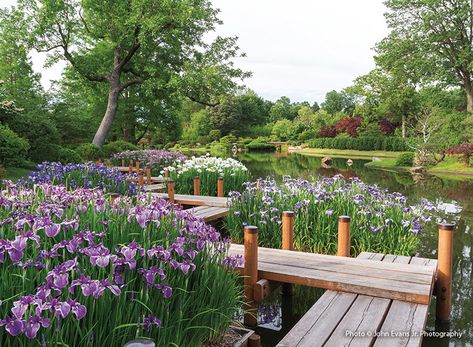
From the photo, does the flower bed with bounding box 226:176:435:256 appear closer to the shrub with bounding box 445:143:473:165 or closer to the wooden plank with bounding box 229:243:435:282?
the wooden plank with bounding box 229:243:435:282

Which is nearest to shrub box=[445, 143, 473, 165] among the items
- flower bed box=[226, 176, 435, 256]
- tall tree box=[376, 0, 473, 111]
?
tall tree box=[376, 0, 473, 111]

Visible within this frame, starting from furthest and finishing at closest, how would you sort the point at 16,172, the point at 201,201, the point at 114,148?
the point at 114,148 → the point at 16,172 → the point at 201,201

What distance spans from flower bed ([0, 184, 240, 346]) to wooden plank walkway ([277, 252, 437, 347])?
25.1 inches

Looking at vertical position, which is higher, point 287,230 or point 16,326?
point 16,326

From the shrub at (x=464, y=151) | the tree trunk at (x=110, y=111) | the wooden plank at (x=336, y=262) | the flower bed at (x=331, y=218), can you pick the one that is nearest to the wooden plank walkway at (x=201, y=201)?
the flower bed at (x=331, y=218)

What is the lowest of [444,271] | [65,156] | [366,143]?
[444,271]

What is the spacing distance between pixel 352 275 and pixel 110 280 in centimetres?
251

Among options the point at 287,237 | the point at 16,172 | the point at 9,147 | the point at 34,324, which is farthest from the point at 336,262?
the point at 16,172

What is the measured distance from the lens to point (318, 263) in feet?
13.9

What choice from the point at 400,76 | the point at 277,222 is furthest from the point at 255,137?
the point at 277,222

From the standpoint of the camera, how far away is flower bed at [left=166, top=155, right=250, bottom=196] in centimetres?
993

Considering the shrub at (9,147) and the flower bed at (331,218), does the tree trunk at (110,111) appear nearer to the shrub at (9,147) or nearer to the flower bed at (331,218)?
the shrub at (9,147)

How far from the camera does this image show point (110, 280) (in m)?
2.06

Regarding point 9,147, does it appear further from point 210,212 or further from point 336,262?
point 336,262
